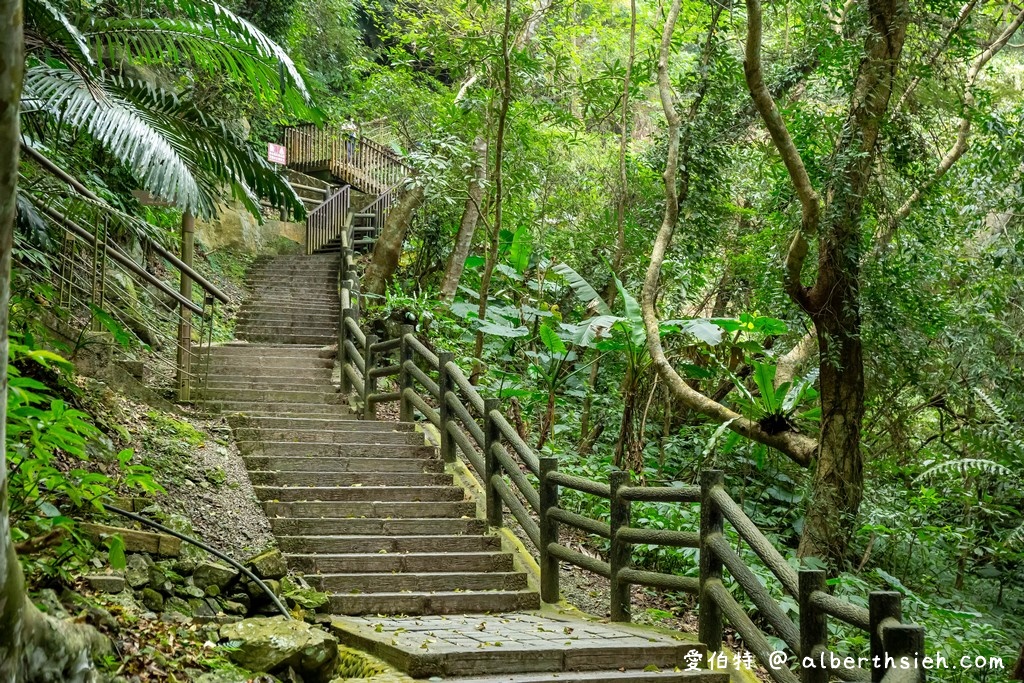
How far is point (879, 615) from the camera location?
3.87 metres

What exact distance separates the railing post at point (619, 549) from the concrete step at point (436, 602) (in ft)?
2.83

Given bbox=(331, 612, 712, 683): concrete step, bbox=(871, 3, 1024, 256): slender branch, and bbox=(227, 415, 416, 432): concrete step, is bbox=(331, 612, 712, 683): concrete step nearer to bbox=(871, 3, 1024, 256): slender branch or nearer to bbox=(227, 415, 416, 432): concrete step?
bbox=(227, 415, 416, 432): concrete step

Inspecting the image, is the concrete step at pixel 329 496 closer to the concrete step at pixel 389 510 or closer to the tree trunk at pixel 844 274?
the concrete step at pixel 389 510

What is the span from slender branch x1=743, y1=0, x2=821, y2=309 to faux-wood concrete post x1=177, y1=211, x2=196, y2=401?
20.9 feet

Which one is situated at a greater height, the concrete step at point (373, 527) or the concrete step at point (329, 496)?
the concrete step at point (329, 496)

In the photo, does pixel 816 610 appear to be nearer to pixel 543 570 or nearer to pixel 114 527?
pixel 543 570

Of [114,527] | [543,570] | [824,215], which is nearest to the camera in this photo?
[114,527]

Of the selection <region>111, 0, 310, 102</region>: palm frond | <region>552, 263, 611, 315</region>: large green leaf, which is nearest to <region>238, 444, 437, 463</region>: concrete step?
<region>552, 263, 611, 315</region>: large green leaf

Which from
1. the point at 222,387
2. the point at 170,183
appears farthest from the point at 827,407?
the point at 222,387

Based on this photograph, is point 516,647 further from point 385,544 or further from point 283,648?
point 385,544

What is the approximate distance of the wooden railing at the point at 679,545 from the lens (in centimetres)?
409

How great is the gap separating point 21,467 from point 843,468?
660cm

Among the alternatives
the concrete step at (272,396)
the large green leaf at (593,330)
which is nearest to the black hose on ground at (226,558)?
the concrete step at (272,396)

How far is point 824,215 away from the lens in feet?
25.6
